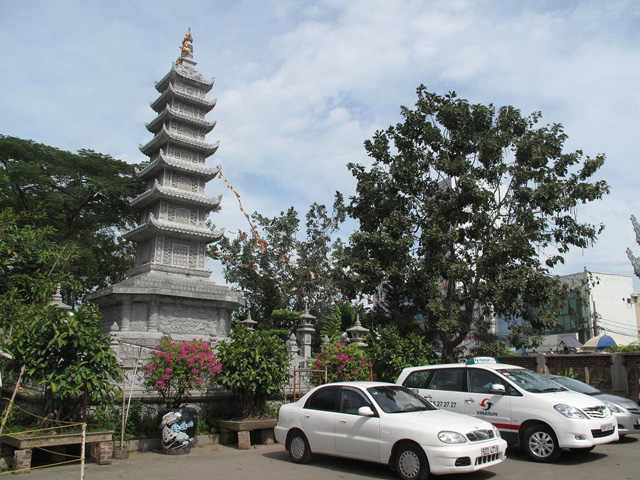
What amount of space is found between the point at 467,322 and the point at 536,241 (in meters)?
3.84

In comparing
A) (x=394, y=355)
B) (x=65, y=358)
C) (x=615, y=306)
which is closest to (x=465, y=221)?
(x=394, y=355)

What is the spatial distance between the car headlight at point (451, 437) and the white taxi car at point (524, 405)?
7.17ft

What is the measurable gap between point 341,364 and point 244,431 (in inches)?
129

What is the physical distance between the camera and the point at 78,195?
27984 millimetres

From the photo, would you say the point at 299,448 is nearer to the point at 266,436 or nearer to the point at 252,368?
the point at 266,436

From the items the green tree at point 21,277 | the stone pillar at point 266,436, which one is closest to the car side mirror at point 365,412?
the stone pillar at point 266,436

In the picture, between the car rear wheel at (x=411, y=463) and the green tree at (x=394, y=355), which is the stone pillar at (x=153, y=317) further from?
the car rear wheel at (x=411, y=463)

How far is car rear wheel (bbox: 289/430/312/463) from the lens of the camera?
8.52m

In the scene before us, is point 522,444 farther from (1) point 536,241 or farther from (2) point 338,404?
(1) point 536,241

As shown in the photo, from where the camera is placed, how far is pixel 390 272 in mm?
17875

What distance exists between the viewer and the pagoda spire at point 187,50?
97.8 feet

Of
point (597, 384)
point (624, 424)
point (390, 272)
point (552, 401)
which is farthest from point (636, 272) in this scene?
point (552, 401)

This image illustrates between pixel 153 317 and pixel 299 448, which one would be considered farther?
pixel 153 317

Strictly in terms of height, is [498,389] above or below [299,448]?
above
